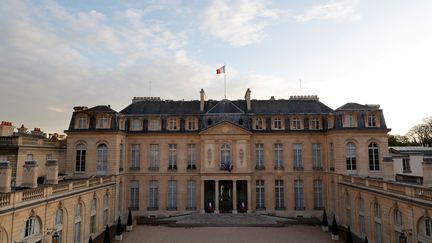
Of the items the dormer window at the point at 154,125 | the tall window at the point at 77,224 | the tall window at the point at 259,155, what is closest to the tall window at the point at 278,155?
the tall window at the point at 259,155

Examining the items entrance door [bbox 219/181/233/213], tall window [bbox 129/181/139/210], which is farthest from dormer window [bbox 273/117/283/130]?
tall window [bbox 129/181/139/210]

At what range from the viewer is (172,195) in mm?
33094

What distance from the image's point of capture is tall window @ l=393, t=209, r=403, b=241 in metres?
18.4

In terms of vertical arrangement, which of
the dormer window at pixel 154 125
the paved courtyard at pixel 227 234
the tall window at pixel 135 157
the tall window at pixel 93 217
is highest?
the dormer window at pixel 154 125

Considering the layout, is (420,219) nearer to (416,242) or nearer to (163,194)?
(416,242)

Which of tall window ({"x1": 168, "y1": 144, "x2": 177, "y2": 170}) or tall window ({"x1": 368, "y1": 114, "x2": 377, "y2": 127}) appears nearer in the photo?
tall window ({"x1": 368, "y1": 114, "x2": 377, "y2": 127})

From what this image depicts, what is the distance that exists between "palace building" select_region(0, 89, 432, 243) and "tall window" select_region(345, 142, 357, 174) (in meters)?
0.09

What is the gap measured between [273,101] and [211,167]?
10338mm

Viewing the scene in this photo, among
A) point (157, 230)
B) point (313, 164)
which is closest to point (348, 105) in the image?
point (313, 164)

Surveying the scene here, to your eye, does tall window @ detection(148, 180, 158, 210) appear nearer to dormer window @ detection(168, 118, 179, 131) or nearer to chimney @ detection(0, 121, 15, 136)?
dormer window @ detection(168, 118, 179, 131)

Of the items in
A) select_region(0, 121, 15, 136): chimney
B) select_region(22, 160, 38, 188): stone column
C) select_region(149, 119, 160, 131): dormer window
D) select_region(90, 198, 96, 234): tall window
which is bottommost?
select_region(90, 198, 96, 234): tall window

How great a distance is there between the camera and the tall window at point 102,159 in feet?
100

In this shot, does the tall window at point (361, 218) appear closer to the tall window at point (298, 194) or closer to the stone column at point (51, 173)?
the tall window at point (298, 194)

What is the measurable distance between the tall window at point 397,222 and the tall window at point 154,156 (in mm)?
21767
